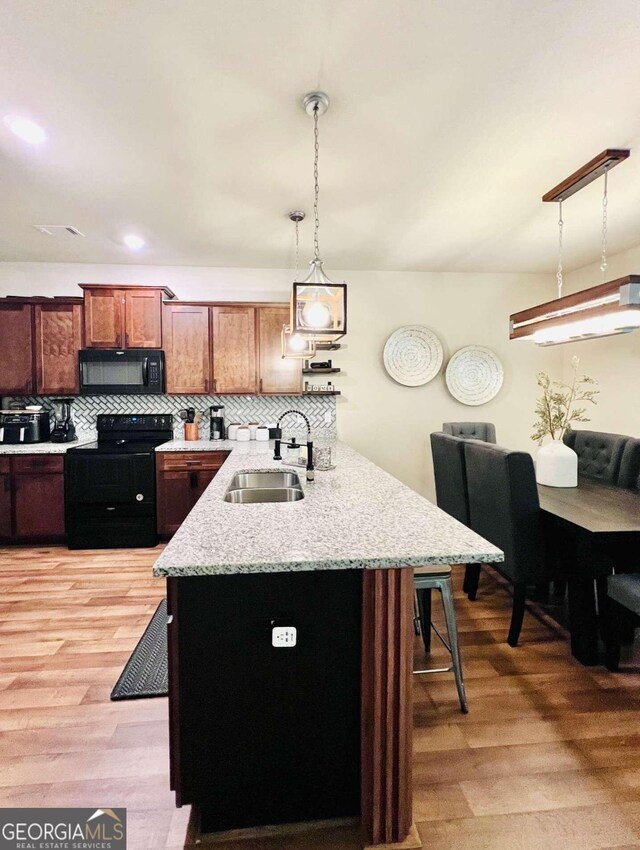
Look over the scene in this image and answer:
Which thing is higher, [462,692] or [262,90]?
[262,90]

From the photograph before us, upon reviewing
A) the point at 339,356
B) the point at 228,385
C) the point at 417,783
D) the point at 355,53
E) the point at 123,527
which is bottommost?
the point at 417,783

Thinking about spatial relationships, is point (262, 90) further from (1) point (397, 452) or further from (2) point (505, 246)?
(1) point (397, 452)

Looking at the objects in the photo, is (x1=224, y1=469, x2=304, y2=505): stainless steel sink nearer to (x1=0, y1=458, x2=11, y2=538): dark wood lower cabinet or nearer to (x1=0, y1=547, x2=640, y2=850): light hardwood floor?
(x1=0, y1=547, x2=640, y2=850): light hardwood floor

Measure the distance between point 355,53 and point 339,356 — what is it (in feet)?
10.5

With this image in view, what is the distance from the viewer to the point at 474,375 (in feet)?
16.1

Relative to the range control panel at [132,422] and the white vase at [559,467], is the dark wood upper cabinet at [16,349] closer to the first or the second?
the range control panel at [132,422]

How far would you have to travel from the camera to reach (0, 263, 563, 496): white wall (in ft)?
15.9

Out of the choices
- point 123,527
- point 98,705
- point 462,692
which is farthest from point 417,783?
point 123,527

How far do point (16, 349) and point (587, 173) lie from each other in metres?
4.75

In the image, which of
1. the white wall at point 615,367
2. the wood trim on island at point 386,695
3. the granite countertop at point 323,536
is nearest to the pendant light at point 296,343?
the granite countertop at point 323,536

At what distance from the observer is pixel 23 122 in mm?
2150

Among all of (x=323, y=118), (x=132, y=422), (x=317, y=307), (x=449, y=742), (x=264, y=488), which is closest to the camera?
(x=449, y=742)

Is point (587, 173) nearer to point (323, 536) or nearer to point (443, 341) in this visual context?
point (443, 341)

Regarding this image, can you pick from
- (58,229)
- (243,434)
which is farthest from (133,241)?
(243,434)
